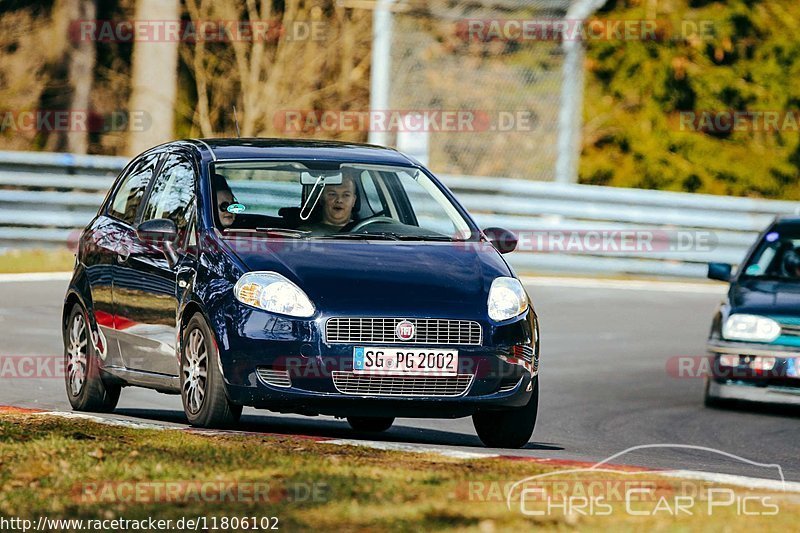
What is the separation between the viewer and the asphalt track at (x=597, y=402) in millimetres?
10180

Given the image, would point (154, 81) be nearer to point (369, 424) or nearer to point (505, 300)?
point (369, 424)

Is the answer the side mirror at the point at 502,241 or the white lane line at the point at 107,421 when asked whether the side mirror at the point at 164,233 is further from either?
the side mirror at the point at 502,241

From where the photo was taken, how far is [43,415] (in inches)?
373

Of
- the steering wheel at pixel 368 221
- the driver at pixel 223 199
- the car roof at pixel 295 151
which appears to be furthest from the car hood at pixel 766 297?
the driver at pixel 223 199

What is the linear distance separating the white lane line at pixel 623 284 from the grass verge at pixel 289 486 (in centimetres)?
1353

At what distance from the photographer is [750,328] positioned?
42.3 feet

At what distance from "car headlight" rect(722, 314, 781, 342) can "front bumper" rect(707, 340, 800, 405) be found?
0.18 ft

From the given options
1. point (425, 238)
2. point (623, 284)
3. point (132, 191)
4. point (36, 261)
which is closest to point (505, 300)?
point (425, 238)

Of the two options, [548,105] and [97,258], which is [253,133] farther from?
[97,258]

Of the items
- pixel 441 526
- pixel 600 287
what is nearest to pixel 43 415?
pixel 441 526

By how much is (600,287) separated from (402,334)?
13390mm

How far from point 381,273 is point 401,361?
50 cm

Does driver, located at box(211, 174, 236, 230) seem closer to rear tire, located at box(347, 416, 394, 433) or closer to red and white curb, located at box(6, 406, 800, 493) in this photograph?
red and white curb, located at box(6, 406, 800, 493)

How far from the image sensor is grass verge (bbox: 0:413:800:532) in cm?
644
